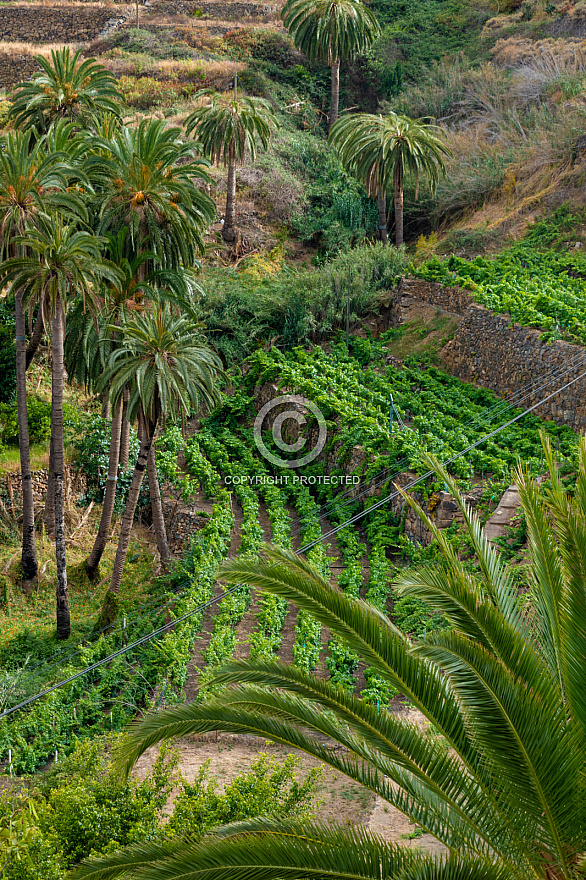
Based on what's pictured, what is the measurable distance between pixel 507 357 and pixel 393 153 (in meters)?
10.3

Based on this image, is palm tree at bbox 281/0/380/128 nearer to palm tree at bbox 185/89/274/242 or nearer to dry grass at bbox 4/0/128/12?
palm tree at bbox 185/89/274/242

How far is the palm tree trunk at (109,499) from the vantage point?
59.5 ft

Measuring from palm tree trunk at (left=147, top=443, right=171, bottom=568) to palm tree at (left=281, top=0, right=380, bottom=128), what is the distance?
2426cm

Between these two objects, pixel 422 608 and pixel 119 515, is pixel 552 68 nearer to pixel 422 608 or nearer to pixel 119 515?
pixel 119 515

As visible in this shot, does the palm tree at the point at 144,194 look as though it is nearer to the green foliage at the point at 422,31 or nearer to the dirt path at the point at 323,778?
the dirt path at the point at 323,778

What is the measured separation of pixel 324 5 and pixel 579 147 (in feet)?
43.9

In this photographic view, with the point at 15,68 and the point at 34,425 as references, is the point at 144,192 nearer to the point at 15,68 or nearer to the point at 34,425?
the point at 34,425

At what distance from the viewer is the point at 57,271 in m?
15.4

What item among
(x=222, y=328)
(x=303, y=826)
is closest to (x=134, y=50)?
(x=222, y=328)

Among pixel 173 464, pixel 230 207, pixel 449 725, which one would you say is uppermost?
pixel 230 207

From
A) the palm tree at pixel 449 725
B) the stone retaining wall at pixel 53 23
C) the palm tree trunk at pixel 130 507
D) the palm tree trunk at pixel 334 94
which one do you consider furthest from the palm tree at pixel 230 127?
the stone retaining wall at pixel 53 23

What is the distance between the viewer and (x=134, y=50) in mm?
46375

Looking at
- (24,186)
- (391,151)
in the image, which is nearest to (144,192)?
(24,186)

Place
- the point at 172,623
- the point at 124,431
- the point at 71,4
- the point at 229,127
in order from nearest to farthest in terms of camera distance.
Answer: the point at 172,623 → the point at 124,431 → the point at 229,127 → the point at 71,4
